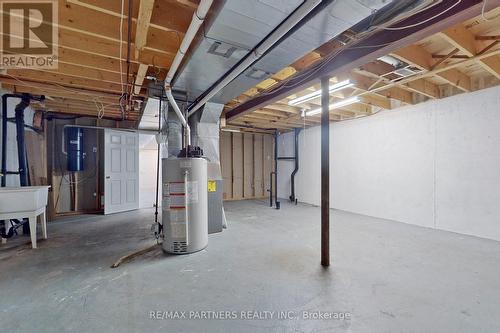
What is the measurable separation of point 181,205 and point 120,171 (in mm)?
3589

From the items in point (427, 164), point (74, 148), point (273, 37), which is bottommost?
point (427, 164)

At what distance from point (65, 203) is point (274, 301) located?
5764 mm

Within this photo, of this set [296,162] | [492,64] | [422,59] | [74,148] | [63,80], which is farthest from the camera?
[296,162]

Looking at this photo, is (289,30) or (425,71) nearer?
(289,30)

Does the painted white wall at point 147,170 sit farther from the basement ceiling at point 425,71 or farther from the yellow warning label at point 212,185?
the yellow warning label at point 212,185

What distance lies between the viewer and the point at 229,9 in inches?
57.2

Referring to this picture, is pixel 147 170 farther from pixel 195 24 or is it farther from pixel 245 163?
pixel 195 24

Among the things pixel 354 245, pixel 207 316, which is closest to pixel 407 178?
pixel 354 245

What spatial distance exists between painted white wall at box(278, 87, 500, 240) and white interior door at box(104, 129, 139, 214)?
17.5 feet

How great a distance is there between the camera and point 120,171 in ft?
18.1

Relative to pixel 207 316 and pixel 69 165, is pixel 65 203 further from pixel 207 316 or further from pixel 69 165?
pixel 207 316

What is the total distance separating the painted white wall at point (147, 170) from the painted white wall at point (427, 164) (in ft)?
16.7

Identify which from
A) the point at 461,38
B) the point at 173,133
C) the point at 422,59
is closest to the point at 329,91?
the point at 422,59

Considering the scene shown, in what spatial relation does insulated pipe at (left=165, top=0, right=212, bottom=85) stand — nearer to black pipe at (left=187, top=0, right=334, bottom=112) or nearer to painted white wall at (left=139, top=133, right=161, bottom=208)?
black pipe at (left=187, top=0, right=334, bottom=112)
